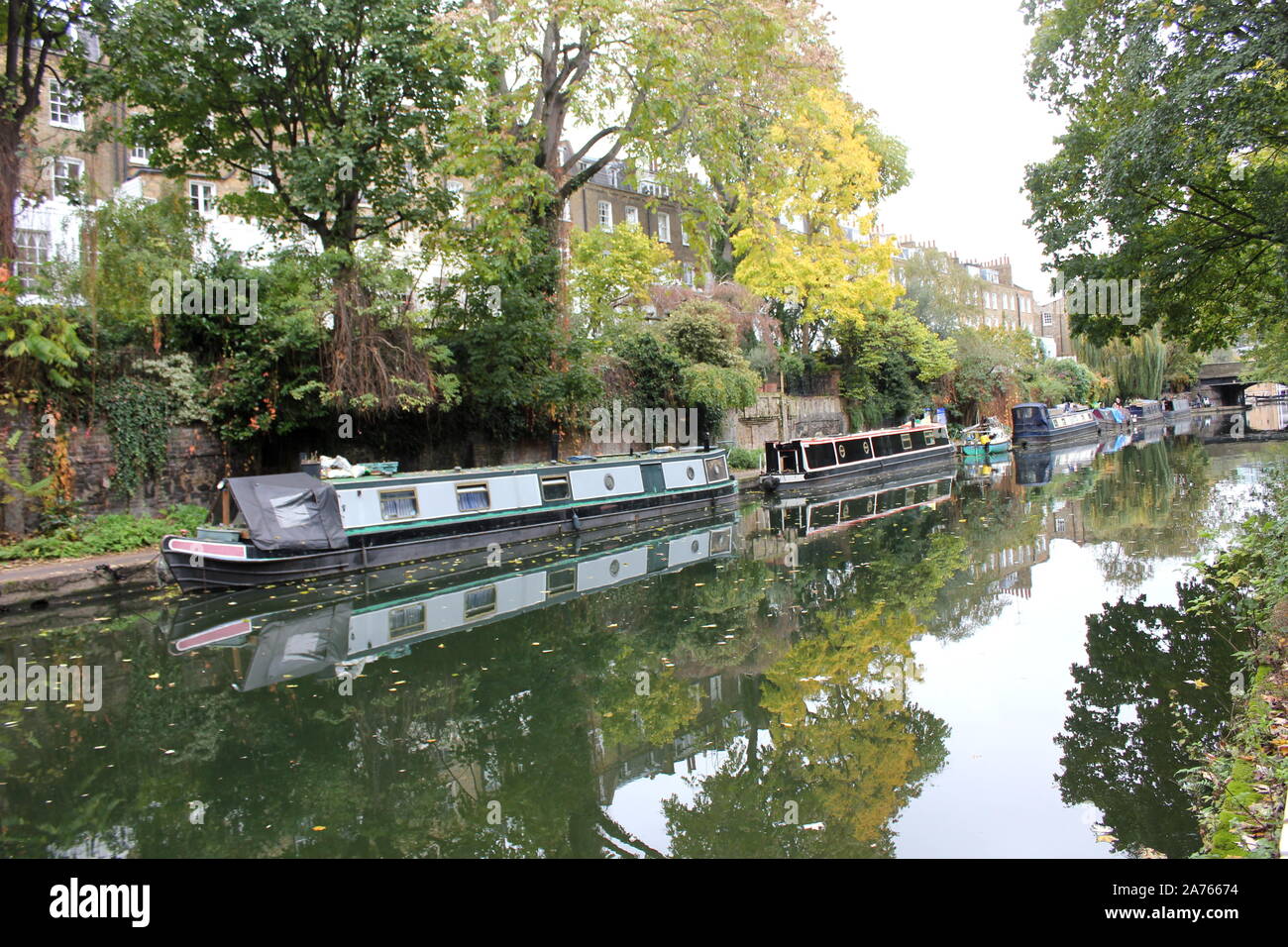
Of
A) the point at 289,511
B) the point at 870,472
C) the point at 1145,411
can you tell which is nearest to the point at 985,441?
the point at 870,472

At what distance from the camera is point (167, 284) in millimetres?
13219

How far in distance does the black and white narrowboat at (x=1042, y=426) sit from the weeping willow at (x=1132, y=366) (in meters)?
9.64

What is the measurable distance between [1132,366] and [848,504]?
3559 cm

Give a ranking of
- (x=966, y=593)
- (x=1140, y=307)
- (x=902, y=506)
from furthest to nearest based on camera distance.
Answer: (x=902, y=506) → (x=1140, y=307) → (x=966, y=593)

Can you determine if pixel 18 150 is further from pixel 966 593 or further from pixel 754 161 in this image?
pixel 966 593

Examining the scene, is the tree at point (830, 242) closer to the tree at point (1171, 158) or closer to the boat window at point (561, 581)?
the tree at point (1171, 158)

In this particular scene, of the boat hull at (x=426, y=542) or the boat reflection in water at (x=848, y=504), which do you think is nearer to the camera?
the boat hull at (x=426, y=542)

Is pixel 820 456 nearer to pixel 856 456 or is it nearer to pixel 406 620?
pixel 856 456

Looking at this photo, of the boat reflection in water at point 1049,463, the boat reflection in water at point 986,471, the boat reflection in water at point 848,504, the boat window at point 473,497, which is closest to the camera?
the boat window at point 473,497

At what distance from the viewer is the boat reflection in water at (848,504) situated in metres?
16.6

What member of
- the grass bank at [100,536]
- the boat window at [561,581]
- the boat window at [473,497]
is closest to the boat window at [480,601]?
the boat window at [561,581]

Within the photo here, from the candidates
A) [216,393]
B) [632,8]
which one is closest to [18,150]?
[216,393]

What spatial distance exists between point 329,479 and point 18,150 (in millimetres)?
6964

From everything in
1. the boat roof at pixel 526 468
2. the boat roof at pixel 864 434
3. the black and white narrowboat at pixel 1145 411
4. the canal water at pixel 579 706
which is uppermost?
the black and white narrowboat at pixel 1145 411
